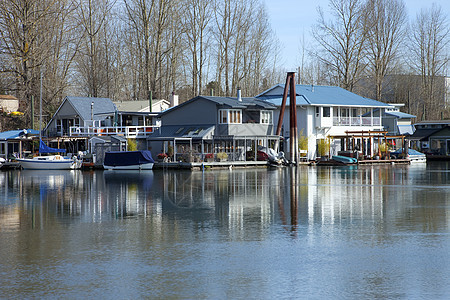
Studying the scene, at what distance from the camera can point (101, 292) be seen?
40.2ft

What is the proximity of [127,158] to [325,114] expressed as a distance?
80.9 ft

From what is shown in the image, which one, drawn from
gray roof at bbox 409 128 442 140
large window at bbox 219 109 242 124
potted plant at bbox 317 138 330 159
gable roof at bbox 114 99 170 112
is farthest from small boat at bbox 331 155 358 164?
gray roof at bbox 409 128 442 140

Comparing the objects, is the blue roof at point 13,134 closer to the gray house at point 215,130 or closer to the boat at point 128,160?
the gray house at point 215,130

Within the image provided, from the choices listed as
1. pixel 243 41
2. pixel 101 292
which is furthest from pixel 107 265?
pixel 243 41

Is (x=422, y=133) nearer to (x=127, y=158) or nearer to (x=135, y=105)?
(x=135, y=105)

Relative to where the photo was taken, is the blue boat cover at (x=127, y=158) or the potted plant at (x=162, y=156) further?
the potted plant at (x=162, y=156)

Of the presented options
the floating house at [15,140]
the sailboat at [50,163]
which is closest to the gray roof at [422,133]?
the sailboat at [50,163]

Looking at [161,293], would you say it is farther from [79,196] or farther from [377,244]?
[79,196]

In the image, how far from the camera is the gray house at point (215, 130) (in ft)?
191

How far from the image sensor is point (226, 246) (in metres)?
16.5

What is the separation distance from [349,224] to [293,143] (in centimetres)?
3777

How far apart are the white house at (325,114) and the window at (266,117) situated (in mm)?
2958

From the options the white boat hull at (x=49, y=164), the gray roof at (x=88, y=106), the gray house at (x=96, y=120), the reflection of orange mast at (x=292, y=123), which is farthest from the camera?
the gray roof at (x=88, y=106)

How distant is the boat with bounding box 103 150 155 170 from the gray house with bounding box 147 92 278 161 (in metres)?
3.66
